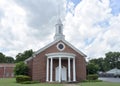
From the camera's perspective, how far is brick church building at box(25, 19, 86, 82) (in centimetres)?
3666

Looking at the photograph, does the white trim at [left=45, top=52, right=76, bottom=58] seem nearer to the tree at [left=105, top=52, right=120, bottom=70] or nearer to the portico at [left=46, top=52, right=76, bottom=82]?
the portico at [left=46, top=52, right=76, bottom=82]

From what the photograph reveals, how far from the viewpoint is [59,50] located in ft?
126

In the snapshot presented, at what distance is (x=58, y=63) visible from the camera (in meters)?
38.1

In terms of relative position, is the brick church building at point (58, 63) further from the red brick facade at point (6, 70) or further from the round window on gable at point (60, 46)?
the red brick facade at point (6, 70)

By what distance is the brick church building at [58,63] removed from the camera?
120 ft

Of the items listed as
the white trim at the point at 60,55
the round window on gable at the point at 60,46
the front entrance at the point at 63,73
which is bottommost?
the front entrance at the point at 63,73

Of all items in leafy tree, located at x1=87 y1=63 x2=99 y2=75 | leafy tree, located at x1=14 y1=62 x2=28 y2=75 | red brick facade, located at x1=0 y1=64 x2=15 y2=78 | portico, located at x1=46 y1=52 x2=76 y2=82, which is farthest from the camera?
red brick facade, located at x1=0 y1=64 x2=15 y2=78

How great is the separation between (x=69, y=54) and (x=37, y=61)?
18.4ft

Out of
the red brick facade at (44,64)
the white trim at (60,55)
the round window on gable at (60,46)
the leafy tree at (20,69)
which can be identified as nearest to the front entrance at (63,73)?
the red brick facade at (44,64)

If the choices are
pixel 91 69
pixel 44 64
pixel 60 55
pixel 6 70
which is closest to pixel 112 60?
pixel 6 70

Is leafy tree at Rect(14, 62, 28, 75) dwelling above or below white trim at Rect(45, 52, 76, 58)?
below

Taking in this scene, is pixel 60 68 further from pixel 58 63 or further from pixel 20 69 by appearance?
pixel 20 69

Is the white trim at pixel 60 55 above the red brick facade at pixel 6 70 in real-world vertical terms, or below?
above

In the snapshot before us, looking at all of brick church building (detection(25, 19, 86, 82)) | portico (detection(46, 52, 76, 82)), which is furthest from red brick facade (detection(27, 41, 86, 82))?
portico (detection(46, 52, 76, 82))
